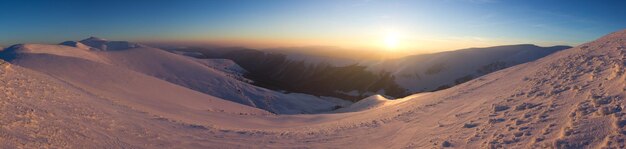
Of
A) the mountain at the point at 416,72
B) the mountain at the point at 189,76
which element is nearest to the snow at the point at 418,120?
the mountain at the point at 189,76

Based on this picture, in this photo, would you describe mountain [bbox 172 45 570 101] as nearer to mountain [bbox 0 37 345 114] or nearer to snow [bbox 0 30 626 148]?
mountain [bbox 0 37 345 114]

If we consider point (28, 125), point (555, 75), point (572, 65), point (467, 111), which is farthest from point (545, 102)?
point (28, 125)

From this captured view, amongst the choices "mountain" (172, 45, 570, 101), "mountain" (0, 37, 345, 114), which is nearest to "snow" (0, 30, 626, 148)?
"mountain" (0, 37, 345, 114)

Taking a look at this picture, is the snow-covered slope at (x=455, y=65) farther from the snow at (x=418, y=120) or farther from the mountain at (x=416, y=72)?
the snow at (x=418, y=120)

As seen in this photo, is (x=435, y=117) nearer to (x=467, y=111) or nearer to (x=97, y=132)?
(x=467, y=111)

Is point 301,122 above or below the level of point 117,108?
below

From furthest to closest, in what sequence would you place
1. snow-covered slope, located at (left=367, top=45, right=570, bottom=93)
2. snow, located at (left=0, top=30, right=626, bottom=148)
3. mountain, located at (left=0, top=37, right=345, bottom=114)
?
snow-covered slope, located at (left=367, top=45, right=570, bottom=93)
mountain, located at (left=0, top=37, right=345, bottom=114)
snow, located at (left=0, top=30, right=626, bottom=148)

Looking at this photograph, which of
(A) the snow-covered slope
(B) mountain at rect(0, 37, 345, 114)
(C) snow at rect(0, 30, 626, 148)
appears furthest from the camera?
(A) the snow-covered slope
